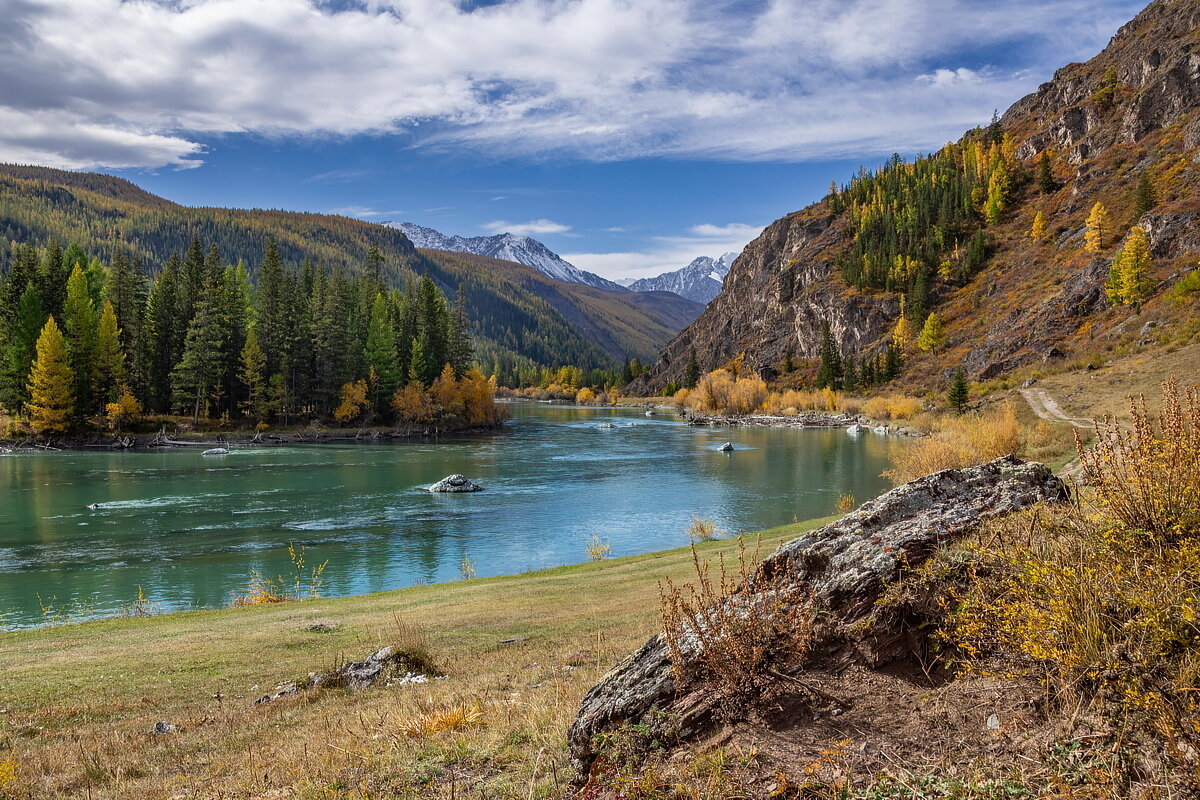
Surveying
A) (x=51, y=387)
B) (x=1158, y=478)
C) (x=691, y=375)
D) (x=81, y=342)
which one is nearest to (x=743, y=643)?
(x=1158, y=478)

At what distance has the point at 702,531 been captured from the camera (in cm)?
3053

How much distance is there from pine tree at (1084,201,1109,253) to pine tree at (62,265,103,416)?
14302cm

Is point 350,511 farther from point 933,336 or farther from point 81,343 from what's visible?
point 933,336

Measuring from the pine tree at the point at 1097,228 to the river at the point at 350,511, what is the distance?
7295cm

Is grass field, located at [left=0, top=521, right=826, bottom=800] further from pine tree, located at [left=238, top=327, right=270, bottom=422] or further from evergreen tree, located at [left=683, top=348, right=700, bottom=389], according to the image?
evergreen tree, located at [left=683, top=348, right=700, bottom=389]

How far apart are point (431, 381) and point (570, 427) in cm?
2228

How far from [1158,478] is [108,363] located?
87.6m

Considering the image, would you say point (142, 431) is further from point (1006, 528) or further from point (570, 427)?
point (1006, 528)

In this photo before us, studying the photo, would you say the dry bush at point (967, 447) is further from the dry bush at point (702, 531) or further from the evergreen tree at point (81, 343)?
the evergreen tree at point (81, 343)

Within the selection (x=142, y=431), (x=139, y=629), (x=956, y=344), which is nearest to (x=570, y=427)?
(x=142, y=431)

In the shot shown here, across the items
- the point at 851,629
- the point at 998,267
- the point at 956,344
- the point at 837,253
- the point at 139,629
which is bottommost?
the point at 139,629

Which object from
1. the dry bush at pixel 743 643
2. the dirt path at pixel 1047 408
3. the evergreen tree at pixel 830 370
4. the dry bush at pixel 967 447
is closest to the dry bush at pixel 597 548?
the dry bush at pixel 967 447

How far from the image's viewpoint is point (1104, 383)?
5072 centimetres

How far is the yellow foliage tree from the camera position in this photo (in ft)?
278
